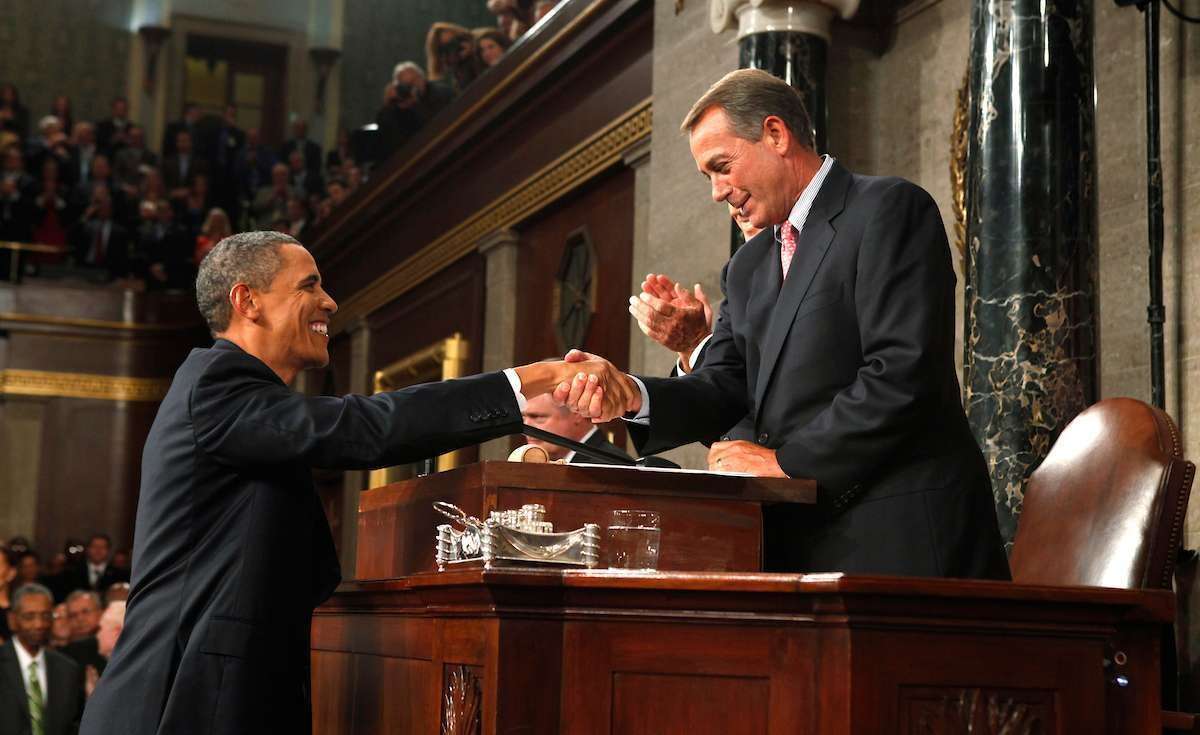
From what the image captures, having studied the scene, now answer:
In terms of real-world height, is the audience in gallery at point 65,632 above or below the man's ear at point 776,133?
below

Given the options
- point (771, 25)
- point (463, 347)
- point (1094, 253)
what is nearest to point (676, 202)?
point (771, 25)

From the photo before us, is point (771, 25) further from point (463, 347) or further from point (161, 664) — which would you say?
point (463, 347)

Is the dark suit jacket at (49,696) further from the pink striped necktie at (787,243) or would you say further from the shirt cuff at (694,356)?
the pink striped necktie at (787,243)

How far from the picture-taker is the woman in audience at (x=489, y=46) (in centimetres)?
1058

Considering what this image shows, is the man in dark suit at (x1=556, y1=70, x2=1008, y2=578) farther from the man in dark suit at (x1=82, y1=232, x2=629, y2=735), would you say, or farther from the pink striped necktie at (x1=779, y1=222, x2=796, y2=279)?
the man in dark suit at (x1=82, y1=232, x2=629, y2=735)

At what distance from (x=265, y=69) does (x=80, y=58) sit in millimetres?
2285

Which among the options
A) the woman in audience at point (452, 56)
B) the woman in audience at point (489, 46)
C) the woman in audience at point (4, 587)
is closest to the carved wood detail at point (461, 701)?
the woman in audience at point (4, 587)

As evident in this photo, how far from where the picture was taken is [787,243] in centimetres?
272

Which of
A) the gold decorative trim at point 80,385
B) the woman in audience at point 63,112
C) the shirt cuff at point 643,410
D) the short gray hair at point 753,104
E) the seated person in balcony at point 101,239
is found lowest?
the shirt cuff at point 643,410

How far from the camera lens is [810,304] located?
2533 millimetres

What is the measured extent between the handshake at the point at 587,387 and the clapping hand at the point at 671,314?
0.56 meters

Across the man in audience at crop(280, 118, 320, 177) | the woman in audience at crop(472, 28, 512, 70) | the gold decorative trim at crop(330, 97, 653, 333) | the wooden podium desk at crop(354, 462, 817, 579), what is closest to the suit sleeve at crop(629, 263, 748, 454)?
the wooden podium desk at crop(354, 462, 817, 579)

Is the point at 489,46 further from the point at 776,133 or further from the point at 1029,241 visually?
the point at 776,133

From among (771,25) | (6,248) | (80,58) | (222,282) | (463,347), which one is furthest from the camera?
(80,58)
